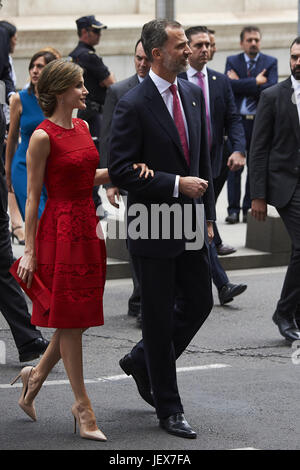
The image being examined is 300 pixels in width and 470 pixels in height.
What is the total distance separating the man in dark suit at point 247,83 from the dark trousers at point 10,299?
6.21 meters

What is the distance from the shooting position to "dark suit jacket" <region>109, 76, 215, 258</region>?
6.17 metres

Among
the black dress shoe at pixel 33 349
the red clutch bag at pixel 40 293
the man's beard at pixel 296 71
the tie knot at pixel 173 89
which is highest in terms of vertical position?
the tie knot at pixel 173 89

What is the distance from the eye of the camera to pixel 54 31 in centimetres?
1852

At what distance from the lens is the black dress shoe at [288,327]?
836 cm

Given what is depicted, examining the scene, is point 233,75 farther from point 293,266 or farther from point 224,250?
point 293,266

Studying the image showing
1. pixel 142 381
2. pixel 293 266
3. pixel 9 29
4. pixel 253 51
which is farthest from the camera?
pixel 253 51

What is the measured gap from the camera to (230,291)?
9711 mm

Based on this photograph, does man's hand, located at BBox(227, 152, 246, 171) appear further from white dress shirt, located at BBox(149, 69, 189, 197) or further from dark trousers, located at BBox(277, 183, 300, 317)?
white dress shirt, located at BBox(149, 69, 189, 197)

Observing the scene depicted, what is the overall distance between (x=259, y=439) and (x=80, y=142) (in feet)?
5.40

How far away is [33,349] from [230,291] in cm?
241

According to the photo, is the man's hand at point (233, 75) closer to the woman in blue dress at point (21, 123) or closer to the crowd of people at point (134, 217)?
the woman in blue dress at point (21, 123)

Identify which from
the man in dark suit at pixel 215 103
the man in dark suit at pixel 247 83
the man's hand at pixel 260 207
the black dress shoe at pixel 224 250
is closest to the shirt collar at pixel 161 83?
the man's hand at pixel 260 207

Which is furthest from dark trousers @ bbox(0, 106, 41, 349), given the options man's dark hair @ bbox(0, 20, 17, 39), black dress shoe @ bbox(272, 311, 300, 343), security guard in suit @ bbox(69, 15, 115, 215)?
security guard in suit @ bbox(69, 15, 115, 215)

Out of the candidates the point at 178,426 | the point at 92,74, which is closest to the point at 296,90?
the point at 178,426
